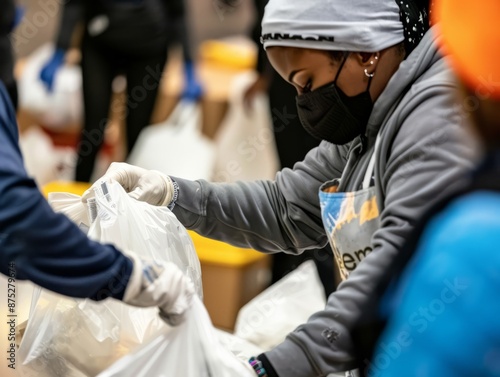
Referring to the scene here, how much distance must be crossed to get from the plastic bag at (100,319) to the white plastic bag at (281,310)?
56cm

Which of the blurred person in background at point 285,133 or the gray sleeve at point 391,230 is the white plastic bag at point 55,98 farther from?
the gray sleeve at point 391,230

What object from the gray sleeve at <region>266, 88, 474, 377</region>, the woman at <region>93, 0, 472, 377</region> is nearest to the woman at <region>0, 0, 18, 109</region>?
the woman at <region>93, 0, 472, 377</region>

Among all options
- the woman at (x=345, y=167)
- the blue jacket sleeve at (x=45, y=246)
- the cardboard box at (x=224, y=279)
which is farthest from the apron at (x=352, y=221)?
the cardboard box at (x=224, y=279)

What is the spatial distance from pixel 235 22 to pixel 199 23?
26 cm

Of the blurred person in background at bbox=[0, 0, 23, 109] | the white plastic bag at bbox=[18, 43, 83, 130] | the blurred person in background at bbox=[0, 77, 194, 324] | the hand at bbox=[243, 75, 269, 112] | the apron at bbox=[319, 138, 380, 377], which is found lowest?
the white plastic bag at bbox=[18, 43, 83, 130]

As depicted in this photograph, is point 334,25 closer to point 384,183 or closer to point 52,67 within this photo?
point 384,183

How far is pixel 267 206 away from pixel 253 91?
2090 millimetres

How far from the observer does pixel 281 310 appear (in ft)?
6.81

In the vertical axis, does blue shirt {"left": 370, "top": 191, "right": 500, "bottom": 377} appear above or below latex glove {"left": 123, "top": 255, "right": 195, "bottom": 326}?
above

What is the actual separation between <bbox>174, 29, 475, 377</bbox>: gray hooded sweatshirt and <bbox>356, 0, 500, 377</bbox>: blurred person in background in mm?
194

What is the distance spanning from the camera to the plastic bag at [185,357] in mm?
1251

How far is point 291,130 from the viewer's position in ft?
10.8

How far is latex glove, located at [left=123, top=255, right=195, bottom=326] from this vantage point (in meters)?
1.22

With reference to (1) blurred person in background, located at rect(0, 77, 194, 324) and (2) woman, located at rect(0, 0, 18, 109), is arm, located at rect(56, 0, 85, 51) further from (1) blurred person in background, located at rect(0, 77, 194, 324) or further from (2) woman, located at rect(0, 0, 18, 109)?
(1) blurred person in background, located at rect(0, 77, 194, 324)
